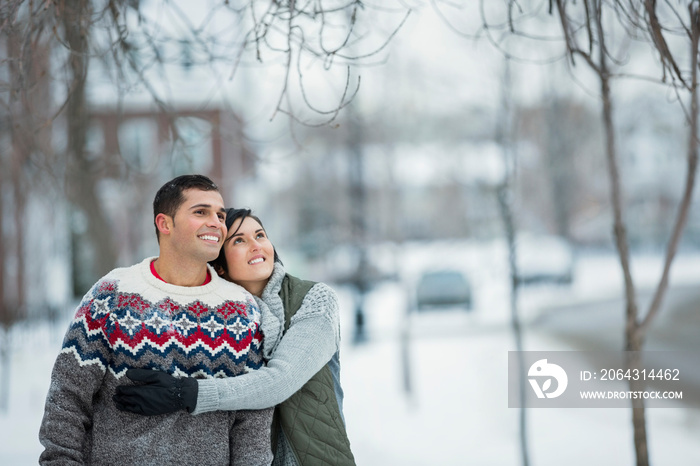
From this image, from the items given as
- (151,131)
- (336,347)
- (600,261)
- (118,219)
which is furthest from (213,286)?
(600,261)

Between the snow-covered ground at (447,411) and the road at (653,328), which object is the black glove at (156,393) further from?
the road at (653,328)

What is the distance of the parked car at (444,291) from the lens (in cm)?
1515

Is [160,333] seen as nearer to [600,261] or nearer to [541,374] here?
[541,374]

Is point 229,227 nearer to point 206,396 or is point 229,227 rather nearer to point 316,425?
point 206,396

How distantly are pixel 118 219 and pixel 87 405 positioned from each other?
17.0m

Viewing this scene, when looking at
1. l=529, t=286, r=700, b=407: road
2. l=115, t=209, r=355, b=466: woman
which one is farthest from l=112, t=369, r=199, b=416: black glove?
l=529, t=286, r=700, b=407: road

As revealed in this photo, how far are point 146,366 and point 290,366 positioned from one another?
0.45 meters

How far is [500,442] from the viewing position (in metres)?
7.21

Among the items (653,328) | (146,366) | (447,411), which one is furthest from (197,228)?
(653,328)

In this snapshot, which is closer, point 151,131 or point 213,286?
point 213,286

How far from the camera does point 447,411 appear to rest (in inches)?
331

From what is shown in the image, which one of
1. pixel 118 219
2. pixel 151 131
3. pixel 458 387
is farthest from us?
pixel 151 131

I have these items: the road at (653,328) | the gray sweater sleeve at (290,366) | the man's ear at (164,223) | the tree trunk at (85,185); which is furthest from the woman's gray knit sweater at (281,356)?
the road at (653,328)

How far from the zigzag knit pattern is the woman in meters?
0.08
